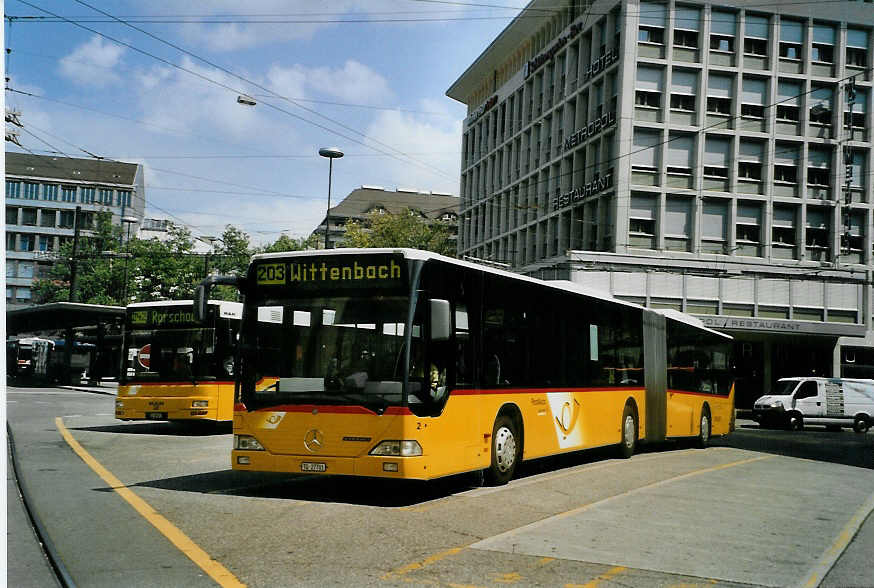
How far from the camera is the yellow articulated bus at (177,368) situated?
63.7 feet

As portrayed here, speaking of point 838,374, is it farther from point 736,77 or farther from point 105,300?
point 105,300

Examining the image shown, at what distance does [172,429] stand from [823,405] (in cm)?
2381

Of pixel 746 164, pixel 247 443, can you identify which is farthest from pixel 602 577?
pixel 746 164

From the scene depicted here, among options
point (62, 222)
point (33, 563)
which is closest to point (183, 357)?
point (33, 563)

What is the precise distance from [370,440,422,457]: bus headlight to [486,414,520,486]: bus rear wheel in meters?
1.94

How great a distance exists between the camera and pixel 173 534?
776cm

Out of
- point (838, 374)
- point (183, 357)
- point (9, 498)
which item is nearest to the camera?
point (9, 498)

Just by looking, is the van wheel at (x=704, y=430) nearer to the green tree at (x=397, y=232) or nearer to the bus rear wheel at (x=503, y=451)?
the bus rear wheel at (x=503, y=451)

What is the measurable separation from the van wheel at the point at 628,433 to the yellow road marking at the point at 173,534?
8697 millimetres

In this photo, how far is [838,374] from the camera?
166ft

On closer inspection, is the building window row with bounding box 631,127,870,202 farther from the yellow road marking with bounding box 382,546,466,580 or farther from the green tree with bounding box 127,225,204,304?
the yellow road marking with bounding box 382,546,466,580

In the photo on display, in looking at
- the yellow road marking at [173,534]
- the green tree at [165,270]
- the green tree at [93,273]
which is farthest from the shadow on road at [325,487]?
the green tree at [165,270]

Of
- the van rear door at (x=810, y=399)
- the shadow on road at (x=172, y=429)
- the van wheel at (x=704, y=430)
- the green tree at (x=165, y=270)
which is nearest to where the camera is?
the shadow on road at (x=172, y=429)

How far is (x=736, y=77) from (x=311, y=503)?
144ft
